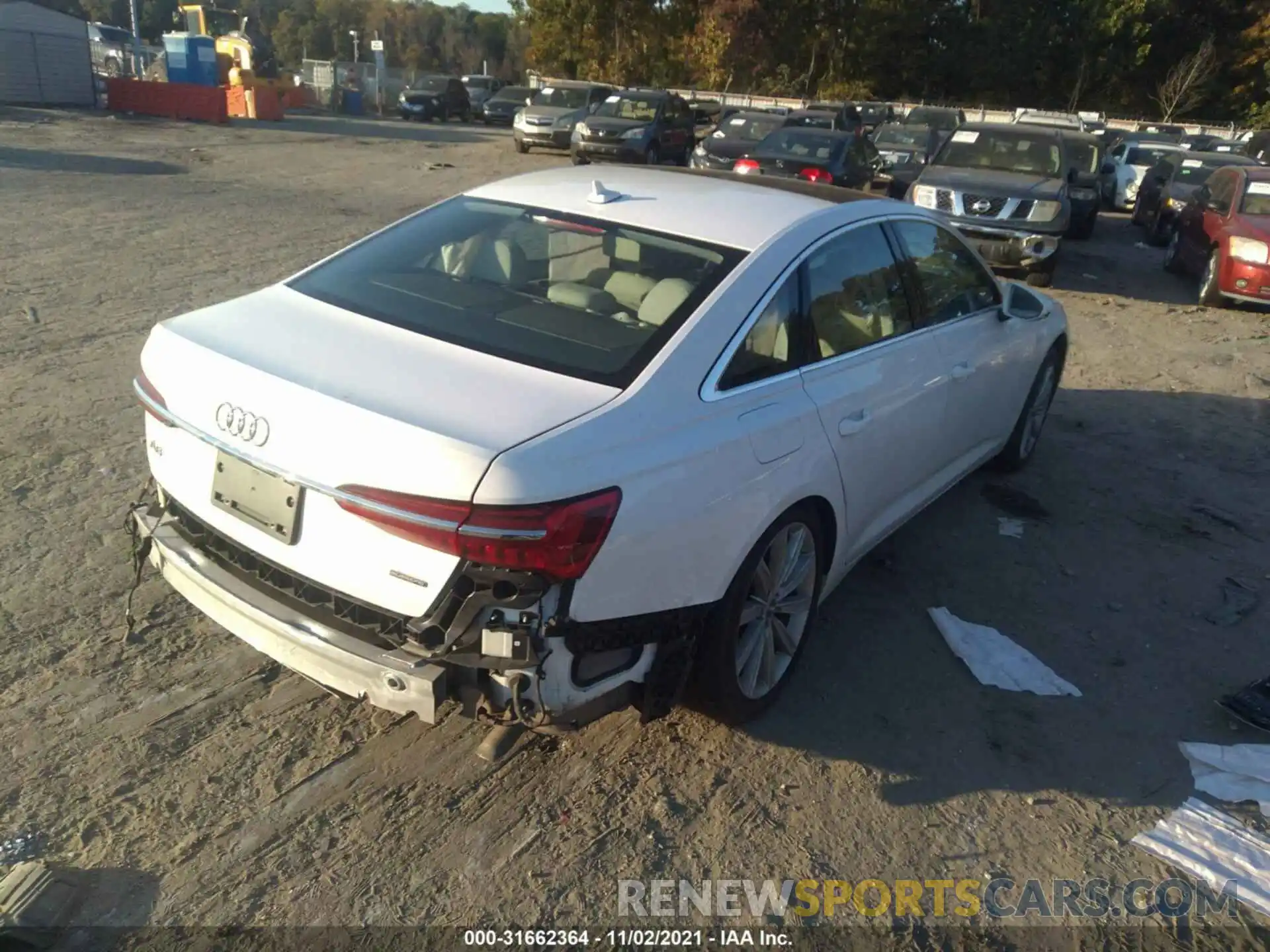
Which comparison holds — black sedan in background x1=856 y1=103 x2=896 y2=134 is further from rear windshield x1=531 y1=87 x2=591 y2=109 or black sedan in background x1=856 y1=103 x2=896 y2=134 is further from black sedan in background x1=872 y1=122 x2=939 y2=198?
rear windshield x1=531 y1=87 x2=591 y2=109

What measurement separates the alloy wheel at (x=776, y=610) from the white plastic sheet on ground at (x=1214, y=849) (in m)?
1.22

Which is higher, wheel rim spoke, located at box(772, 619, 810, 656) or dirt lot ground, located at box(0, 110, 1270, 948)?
wheel rim spoke, located at box(772, 619, 810, 656)

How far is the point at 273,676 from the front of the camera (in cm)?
349

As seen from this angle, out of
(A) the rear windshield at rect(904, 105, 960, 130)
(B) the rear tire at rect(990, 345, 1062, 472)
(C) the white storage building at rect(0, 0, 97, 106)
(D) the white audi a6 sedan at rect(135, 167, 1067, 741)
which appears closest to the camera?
(D) the white audi a6 sedan at rect(135, 167, 1067, 741)

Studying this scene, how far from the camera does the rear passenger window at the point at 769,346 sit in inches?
123

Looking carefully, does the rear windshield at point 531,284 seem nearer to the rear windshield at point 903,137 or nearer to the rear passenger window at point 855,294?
the rear passenger window at point 855,294

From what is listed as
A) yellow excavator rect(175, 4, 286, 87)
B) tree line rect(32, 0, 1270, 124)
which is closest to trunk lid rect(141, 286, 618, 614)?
yellow excavator rect(175, 4, 286, 87)

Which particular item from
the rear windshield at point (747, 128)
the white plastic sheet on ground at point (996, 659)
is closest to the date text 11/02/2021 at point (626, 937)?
the white plastic sheet on ground at point (996, 659)

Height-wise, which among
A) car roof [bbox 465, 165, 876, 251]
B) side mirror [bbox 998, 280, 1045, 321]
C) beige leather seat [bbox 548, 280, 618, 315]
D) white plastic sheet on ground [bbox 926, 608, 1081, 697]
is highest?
car roof [bbox 465, 165, 876, 251]

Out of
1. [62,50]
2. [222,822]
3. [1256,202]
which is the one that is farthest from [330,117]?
[222,822]

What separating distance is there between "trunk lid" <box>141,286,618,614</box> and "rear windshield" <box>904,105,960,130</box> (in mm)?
23594

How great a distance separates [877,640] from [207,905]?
2.59 metres

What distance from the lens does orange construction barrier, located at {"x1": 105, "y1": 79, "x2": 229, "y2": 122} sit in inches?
1160

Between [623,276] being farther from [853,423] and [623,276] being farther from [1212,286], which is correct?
[1212,286]
